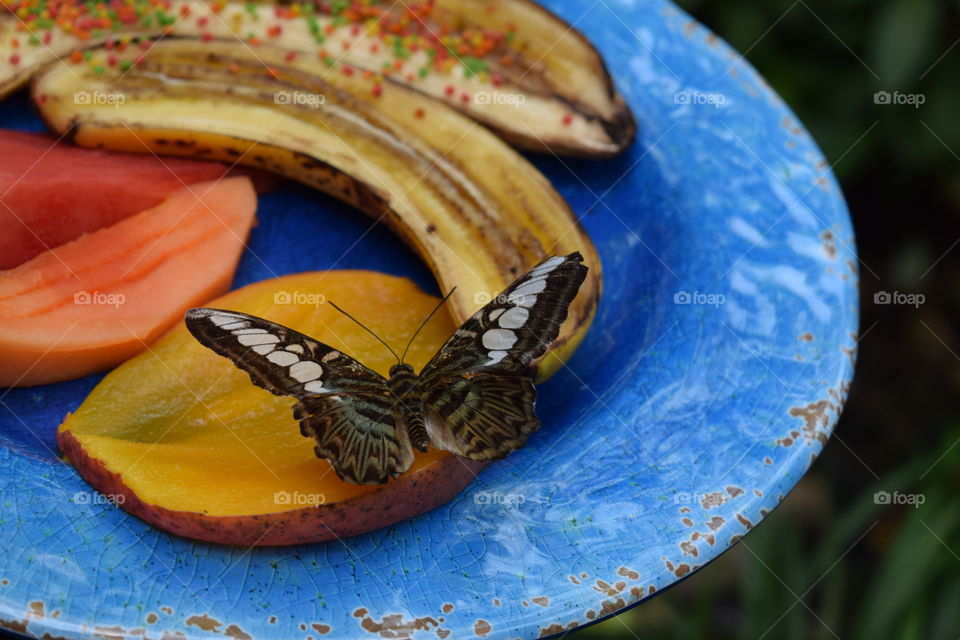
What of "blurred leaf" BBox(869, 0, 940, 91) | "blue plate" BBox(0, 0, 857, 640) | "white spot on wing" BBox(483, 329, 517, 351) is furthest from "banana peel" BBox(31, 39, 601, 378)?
"blurred leaf" BBox(869, 0, 940, 91)

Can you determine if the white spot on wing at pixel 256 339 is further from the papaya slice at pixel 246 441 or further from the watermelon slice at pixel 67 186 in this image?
the watermelon slice at pixel 67 186

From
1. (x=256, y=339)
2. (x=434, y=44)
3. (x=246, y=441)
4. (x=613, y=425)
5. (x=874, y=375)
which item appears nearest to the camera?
(x=256, y=339)

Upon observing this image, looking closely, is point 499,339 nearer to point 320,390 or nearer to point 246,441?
point 320,390

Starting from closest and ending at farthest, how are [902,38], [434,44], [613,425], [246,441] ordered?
[246,441] < [613,425] < [434,44] < [902,38]

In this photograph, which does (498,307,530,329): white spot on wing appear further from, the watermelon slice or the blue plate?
the watermelon slice

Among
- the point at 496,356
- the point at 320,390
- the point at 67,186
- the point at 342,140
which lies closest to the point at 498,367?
the point at 496,356

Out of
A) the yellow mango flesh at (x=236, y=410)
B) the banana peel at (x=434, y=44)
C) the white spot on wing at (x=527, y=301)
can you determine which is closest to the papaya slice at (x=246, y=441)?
the yellow mango flesh at (x=236, y=410)
